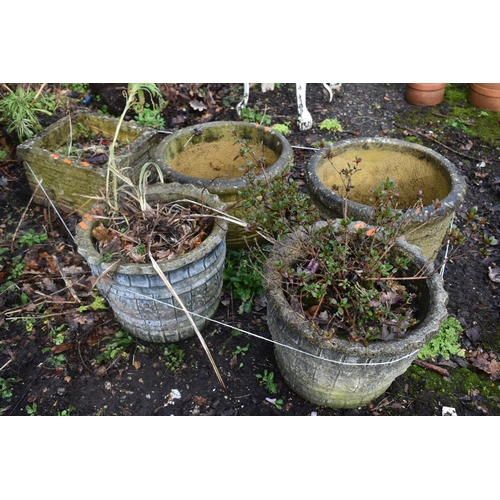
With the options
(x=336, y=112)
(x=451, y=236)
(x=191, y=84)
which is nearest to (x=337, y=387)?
(x=451, y=236)

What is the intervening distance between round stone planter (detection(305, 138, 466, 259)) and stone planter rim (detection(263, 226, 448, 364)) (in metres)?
0.60

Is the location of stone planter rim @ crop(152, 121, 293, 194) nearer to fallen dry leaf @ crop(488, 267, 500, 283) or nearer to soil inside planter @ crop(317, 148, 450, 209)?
soil inside planter @ crop(317, 148, 450, 209)

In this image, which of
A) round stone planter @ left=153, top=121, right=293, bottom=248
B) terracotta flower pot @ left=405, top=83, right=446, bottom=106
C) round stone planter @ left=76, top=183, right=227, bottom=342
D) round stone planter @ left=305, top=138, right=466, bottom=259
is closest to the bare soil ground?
round stone planter @ left=76, top=183, right=227, bottom=342

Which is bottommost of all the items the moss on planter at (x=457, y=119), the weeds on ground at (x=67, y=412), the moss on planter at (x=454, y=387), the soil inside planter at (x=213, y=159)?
the moss on planter at (x=454, y=387)

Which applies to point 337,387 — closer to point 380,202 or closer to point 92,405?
point 380,202

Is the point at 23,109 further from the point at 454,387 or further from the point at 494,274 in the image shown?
the point at 494,274

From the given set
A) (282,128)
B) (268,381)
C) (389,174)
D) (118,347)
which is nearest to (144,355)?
(118,347)

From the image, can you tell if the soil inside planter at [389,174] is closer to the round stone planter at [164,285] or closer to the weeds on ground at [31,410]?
the round stone planter at [164,285]

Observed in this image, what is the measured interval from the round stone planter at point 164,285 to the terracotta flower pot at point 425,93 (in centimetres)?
390

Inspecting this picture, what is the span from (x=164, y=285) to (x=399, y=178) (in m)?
2.07

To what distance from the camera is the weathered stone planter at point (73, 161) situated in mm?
3643

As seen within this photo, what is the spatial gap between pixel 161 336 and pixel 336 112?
388 cm

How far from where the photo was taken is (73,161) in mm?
3656

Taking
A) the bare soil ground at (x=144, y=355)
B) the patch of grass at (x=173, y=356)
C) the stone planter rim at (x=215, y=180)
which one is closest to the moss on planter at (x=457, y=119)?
the bare soil ground at (x=144, y=355)
